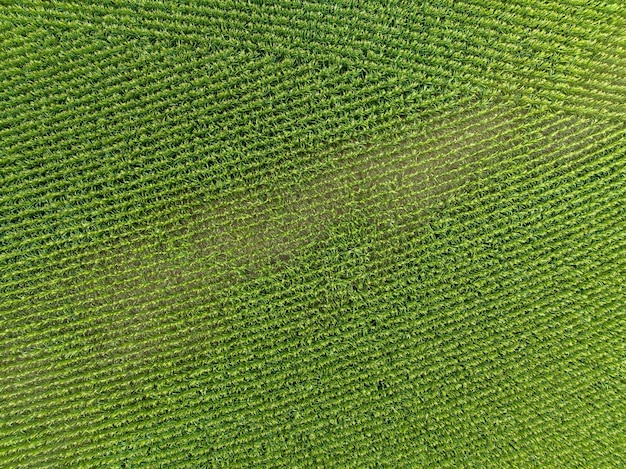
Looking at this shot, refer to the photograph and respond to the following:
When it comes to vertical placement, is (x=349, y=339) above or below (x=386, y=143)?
below

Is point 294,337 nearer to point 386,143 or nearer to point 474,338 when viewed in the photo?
point 474,338

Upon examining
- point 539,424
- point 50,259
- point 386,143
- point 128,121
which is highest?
point 128,121

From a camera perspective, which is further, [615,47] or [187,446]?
[615,47]

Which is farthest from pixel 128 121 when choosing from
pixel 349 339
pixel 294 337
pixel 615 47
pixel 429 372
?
pixel 615 47

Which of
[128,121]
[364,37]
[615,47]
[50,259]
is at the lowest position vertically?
[50,259]

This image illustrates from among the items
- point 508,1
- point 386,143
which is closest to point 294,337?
point 386,143

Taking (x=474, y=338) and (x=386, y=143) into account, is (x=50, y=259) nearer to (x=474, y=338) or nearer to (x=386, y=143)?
(x=386, y=143)
